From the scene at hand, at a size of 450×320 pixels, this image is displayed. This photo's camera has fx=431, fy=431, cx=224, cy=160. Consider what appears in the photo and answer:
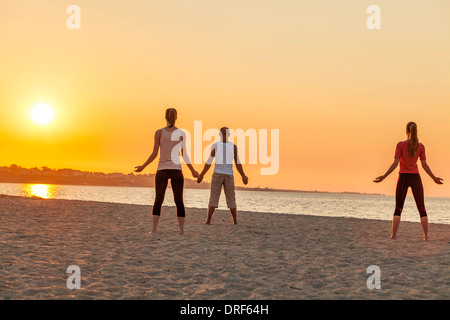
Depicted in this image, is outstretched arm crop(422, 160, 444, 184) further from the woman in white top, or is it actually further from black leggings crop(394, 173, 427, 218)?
the woman in white top

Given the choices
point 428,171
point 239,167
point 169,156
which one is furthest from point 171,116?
point 428,171

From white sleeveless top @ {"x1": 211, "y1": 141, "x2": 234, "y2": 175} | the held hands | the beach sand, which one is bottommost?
the beach sand

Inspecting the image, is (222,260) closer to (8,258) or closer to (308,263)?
(308,263)

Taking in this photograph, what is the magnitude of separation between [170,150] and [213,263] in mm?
3002

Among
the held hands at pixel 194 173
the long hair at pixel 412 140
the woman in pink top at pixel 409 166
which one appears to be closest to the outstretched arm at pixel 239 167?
the held hands at pixel 194 173

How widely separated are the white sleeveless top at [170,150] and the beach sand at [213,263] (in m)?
1.63

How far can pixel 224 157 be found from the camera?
470 inches

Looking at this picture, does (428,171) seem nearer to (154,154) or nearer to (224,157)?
(224,157)

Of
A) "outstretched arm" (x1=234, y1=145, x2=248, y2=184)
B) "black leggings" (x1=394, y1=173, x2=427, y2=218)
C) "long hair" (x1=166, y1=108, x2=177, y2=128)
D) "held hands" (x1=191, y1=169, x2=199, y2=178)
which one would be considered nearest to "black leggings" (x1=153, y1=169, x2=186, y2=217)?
"held hands" (x1=191, y1=169, x2=199, y2=178)

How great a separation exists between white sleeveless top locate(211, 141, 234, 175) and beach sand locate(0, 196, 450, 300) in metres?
1.67

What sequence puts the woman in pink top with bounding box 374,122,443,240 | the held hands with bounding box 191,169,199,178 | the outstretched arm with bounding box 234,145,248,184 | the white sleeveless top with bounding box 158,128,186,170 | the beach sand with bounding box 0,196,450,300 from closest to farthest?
the beach sand with bounding box 0,196,450,300
the white sleeveless top with bounding box 158,128,186,170
the held hands with bounding box 191,169,199,178
the woman in pink top with bounding box 374,122,443,240
the outstretched arm with bounding box 234,145,248,184

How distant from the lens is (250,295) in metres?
5.44

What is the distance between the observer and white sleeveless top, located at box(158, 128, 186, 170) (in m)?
9.26

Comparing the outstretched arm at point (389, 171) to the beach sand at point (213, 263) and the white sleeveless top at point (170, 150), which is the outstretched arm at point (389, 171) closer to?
the beach sand at point (213, 263)
